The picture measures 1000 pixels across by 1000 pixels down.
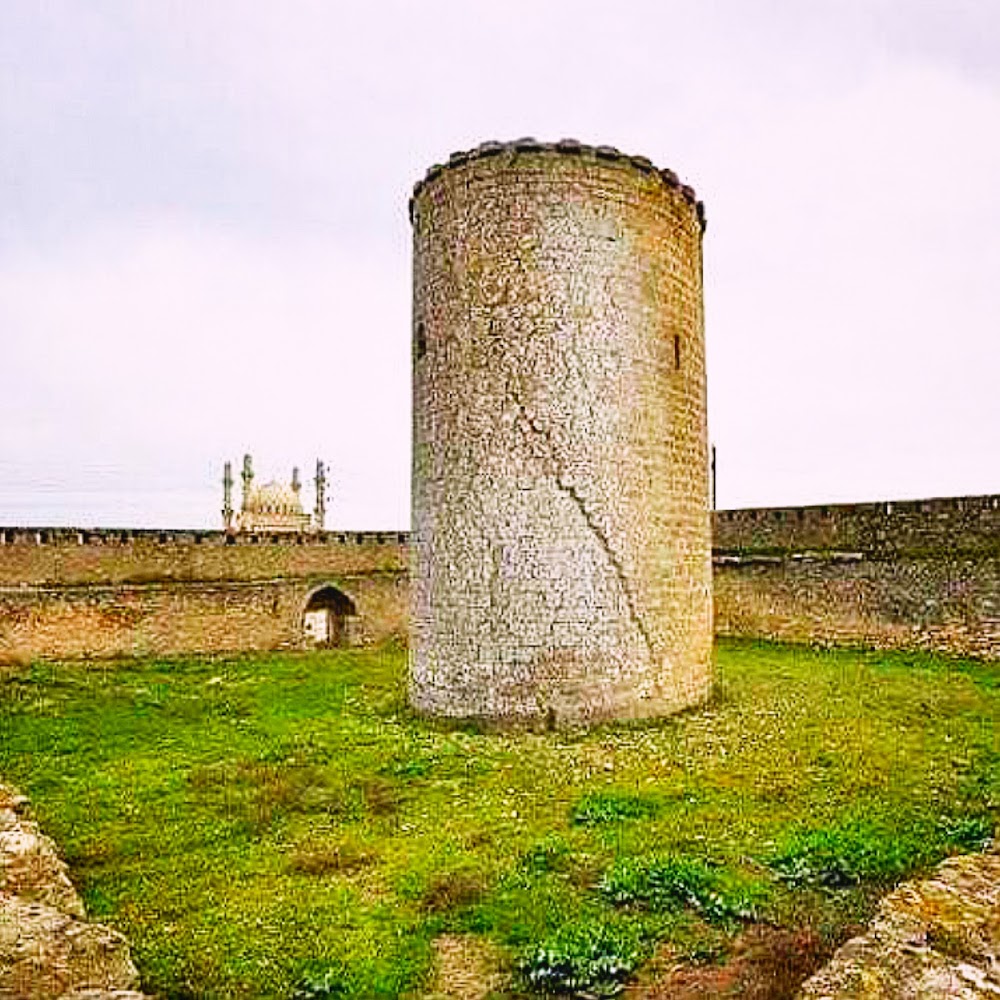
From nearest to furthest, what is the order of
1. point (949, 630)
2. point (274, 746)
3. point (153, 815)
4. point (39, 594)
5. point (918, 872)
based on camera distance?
point (918, 872)
point (153, 815)
point (274, 746)
point (949, 630)
point (39, 594)

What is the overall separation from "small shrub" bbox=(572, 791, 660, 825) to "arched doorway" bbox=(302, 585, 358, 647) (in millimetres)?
16092

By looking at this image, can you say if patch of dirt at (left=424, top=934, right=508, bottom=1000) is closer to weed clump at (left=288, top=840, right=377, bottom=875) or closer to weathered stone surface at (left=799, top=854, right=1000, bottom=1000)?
weed clump at (left=288, top=840, right=377, bottom=875)

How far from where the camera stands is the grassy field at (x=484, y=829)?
204 inches

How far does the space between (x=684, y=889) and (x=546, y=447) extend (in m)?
6.07

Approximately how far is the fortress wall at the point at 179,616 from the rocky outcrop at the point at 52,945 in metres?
14.6

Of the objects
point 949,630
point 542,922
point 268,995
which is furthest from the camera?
point 949,630

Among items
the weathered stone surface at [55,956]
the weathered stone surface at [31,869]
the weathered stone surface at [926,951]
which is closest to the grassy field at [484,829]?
the weathered stone surface at [31,869]

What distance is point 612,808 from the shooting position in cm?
754

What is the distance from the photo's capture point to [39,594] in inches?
740

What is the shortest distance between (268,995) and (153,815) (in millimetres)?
3480

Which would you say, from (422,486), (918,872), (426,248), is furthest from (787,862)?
(426,248)

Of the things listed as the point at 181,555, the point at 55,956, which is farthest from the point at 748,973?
the point at 181,555

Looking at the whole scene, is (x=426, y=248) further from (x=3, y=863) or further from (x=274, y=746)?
(x=3, y=863)

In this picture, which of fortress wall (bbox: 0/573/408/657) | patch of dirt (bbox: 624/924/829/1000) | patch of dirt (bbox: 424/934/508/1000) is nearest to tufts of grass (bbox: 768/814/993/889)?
patch of dirt (bbox: 624/924/829/1000)
